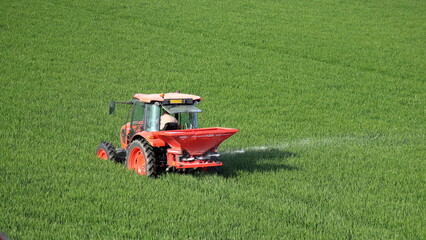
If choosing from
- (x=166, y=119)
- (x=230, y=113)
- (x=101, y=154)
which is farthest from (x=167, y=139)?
(x=230, y=113)

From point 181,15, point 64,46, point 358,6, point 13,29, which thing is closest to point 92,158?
point 64,46

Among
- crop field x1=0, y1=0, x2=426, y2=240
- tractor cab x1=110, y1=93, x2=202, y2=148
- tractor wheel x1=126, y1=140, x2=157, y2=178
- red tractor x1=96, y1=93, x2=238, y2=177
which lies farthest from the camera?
tractor cab x1=110, y1=93, x2=202, y2=148

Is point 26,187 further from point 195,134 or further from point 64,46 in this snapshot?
point 64,46

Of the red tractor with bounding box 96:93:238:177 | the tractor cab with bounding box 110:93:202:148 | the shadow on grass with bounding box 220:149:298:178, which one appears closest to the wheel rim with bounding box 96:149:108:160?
the red tractor with bounding box 96:93:238:177

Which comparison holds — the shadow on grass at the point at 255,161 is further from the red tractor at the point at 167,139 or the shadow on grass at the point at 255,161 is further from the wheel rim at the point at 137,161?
the wheel rim at the point at 137,161

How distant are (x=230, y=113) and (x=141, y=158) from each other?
7.38m

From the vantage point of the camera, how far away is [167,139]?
1077 cm

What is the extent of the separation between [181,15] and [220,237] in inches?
977

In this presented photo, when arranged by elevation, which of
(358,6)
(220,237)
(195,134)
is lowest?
(220,237)

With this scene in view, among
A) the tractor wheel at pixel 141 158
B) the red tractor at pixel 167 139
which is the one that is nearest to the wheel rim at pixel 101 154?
the red tractor at pixel 167 139

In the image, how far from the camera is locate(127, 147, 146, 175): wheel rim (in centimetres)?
1152

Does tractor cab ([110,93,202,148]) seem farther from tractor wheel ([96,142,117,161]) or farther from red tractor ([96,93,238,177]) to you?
tractor wheel ([96,142,117,161])

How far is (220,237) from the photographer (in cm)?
807

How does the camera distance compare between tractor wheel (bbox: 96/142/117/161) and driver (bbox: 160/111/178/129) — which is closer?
driver (bbox: 160/111/178/129)
